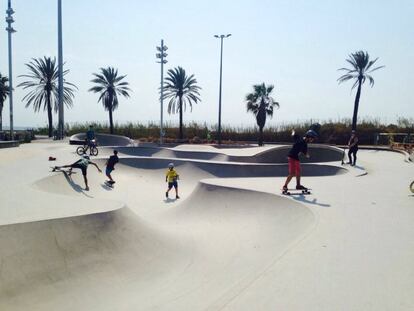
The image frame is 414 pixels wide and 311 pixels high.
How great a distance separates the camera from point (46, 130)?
53812 millimetres

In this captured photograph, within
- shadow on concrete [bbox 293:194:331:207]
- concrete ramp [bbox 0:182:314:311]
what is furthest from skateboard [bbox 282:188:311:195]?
concrete ramp [bbox 0:182:314:311]

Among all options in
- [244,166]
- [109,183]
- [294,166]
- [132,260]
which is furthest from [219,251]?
[109,183]

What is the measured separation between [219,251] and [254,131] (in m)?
38.4

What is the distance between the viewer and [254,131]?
4425 centimetres

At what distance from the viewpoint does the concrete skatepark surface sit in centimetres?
372

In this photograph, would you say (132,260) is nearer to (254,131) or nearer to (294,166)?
(294,166)

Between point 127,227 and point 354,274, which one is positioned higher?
point 354,274

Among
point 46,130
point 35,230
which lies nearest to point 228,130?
point 46,130

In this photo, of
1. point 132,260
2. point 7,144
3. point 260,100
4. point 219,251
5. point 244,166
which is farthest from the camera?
point 260,100

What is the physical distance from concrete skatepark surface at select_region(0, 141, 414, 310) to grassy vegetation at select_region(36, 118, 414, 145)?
28.9m

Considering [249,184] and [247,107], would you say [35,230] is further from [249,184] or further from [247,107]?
[247,107]

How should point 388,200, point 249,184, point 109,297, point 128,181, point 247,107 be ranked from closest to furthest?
point 109,297 → point 388,200 → point 249,184 → point 128,181 → point 247,107

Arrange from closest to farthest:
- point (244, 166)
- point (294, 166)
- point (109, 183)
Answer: point (294, 166), point (109, 183), point (244, 166)

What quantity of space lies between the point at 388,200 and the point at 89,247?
6.51 meters
